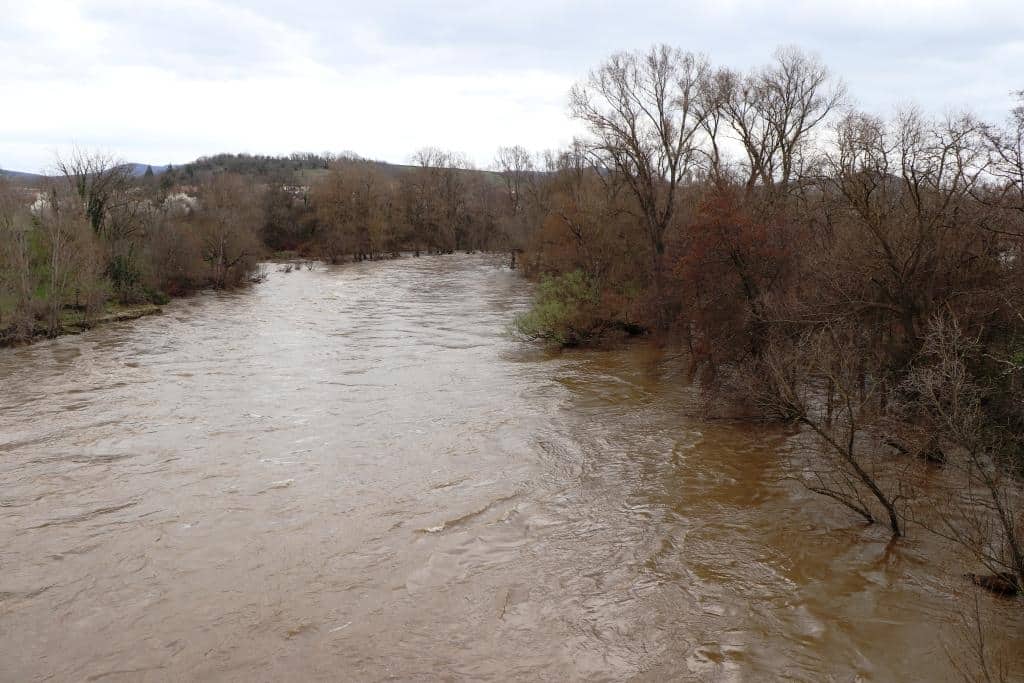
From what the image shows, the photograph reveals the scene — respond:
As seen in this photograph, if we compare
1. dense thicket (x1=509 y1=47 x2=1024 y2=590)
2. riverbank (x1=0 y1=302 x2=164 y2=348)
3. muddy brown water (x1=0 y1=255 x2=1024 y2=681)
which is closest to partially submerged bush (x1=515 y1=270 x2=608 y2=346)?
dense thicket (x1=509 y1=47 x2=1024 y2=590)

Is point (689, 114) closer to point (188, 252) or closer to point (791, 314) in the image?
point (791, 314)

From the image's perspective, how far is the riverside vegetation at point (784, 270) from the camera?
436 inches

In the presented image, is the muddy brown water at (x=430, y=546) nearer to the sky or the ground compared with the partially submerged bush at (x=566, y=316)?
nearer to the ground

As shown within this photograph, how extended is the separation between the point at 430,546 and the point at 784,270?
11.8 meters

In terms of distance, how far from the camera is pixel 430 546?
1092 centimetres

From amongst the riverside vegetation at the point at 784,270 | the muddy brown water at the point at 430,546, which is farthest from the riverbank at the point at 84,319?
the muddy brown water at the point at 430,546

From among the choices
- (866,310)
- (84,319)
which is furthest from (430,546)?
(84,319)

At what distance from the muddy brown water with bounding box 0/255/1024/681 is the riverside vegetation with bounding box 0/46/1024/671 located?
4.73 ft

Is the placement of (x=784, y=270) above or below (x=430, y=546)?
above

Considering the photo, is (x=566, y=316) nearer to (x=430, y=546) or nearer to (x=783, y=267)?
(x=783, y=267)

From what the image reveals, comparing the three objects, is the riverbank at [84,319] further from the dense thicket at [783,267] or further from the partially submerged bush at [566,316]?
the partially submerged bush at [566,316]

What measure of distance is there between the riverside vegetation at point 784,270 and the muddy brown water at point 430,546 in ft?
4.73

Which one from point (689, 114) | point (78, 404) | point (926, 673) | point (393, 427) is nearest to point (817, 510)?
point (926, 673)

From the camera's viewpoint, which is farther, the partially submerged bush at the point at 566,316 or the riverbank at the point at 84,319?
the partially submerged bush at the point at 566,316
